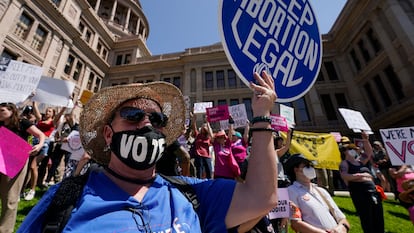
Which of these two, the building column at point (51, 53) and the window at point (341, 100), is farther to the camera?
Answer: the window at point (341, 100)

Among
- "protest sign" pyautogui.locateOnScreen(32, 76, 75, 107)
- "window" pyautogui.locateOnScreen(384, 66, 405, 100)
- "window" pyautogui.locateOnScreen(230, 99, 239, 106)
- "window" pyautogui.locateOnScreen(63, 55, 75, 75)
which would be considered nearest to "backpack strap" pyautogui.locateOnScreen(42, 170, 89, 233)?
"protest sign" pyautogui.locateOnScreen(32, 76, 75, 107)

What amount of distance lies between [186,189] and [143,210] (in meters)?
0.31

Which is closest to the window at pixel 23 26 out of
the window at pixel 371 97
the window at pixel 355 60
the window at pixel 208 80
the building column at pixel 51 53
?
the building column at pixel 51 53

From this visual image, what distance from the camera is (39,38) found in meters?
18.9

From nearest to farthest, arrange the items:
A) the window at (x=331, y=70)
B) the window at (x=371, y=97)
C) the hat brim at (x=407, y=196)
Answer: the hat brim at (x=407, y=196) → the window at (x=371, y=97) → the window at (x=331, y=70)

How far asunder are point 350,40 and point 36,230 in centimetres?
2649

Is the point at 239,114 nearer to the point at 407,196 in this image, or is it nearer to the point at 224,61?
the point at 407,196

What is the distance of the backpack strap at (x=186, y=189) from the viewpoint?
48.5 inches

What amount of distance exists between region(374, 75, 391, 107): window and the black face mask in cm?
2284

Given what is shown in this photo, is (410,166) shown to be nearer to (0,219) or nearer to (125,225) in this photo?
(125,225)

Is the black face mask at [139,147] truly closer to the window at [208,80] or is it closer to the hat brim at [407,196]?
the hat brim at [407,196]

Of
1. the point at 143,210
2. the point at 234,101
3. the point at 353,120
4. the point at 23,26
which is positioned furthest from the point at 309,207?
the point at 23,26

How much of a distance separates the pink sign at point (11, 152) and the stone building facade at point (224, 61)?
18.3 meters

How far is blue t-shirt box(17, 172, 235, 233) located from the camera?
0.97 meters
